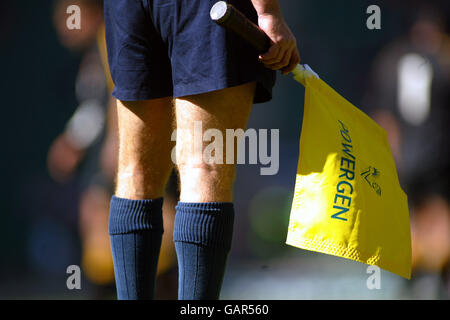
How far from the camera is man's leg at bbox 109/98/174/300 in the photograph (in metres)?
1.38

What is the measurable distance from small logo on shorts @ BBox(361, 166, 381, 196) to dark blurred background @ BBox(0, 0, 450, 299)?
3.32 ft

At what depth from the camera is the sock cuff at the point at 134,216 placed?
1383 millimetres

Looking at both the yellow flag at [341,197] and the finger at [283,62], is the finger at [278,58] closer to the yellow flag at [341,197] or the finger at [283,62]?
the finger at [283,62]

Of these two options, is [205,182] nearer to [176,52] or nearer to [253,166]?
[176,52]

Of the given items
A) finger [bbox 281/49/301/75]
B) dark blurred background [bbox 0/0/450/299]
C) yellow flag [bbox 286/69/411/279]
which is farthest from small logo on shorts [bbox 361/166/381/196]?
dark blurred background [bbox 0/0/450/299]

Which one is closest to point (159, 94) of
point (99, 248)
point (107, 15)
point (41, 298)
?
point (107, 15)

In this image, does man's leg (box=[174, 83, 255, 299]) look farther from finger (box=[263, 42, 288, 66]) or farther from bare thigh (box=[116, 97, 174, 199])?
bare thigh (box=[116, 97, 174, 199])

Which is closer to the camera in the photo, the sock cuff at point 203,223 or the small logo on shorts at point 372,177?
the sock cuff at point 203,223

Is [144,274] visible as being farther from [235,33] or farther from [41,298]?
[41,298]

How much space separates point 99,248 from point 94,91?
30.3 inches

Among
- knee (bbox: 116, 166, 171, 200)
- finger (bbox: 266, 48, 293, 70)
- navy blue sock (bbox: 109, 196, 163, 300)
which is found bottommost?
navy blue sock (bbox: 109, 196, 163, 300)

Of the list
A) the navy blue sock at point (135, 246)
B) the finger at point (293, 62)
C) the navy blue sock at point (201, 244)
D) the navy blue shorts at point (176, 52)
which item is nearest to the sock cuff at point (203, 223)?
the navy blue sock at point (201, 244)

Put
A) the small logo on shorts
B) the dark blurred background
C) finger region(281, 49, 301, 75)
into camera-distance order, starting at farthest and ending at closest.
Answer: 1. the dark blurred background
2. the small logo on shorts
3. finger region(281, 49, 301, 75)

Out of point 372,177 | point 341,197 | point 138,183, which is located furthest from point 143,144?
point 372,177
